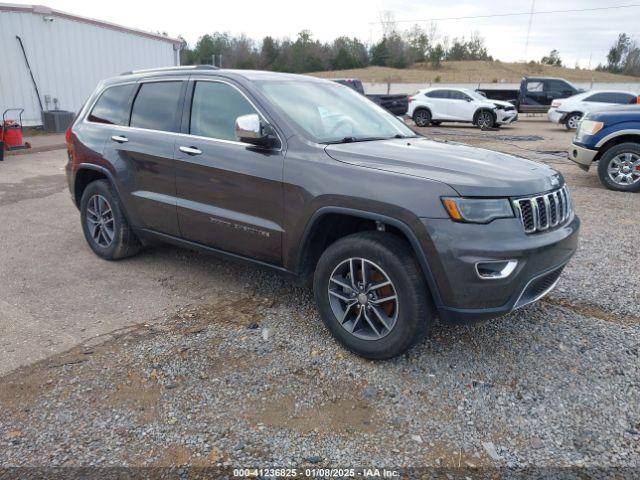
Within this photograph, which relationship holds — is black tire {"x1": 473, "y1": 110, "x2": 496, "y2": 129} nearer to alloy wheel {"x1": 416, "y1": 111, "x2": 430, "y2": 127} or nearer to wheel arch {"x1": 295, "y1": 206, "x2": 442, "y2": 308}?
alloy wheel {"x1": 416, "y1": 111, "x2": 430, "y2": 127}

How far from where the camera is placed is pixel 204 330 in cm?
372

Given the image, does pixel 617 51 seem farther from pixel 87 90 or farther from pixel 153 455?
pixel 153 455

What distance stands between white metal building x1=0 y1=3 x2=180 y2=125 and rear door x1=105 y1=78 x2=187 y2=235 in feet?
43.8

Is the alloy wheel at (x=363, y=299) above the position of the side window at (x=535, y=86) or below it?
below

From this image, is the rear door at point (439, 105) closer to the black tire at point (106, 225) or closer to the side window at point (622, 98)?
the side window at point (622, 98)

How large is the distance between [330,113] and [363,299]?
1575 mm

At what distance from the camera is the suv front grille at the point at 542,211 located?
299 cm

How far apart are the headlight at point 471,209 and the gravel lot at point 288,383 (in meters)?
1.01

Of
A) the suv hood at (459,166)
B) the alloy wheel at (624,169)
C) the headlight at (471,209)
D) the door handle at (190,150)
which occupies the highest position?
the suv hood at (459,166)

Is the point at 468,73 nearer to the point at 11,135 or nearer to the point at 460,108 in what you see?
the point at 460,108

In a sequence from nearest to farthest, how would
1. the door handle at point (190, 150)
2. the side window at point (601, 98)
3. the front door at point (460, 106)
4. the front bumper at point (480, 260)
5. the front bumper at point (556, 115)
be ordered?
1. the front bumper at point (480, 260)
2. the door handle at point (190, 150)
3. the side window at point (601, 98)
4. the front bumper at point (556, 115)
5. the front door at point (460, 106)

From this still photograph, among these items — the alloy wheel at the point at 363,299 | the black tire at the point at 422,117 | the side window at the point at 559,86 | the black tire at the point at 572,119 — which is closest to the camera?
the alloy wheel at the point at 363,299

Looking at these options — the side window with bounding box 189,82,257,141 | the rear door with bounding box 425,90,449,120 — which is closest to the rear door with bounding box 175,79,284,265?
the side window with bounding box 189,82,257,141

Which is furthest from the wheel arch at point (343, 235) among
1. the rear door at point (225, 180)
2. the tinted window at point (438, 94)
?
the tinted window at point (438, 94)
